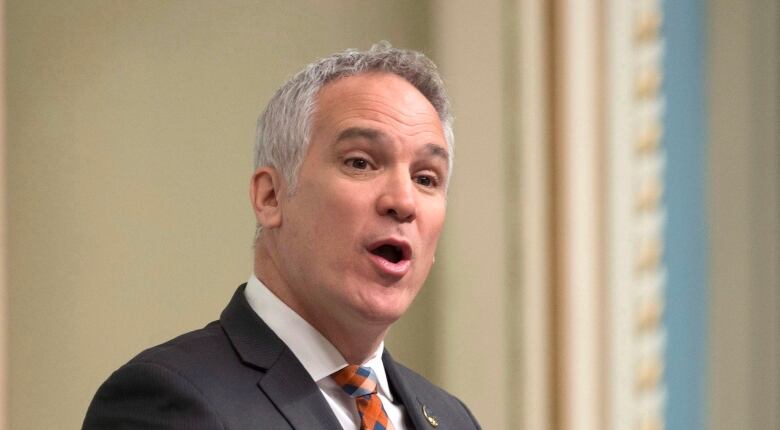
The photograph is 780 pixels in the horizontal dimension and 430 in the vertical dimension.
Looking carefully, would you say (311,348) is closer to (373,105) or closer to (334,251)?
(334,251)

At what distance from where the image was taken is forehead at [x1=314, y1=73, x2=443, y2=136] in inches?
84.2

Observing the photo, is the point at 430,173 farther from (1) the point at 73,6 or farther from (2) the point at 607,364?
(2) the point at 607,364

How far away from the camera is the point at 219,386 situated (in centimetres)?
188

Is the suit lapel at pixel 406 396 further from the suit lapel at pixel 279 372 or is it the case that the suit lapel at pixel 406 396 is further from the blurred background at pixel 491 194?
the blurred background at pixel 491 194

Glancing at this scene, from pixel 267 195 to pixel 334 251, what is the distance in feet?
0.64

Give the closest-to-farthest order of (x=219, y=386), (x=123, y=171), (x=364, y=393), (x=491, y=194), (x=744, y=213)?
1. (x=219, y=386)
2. (x=364, y=393)
3. (x=123, y=171)
4. (x=491, y=194)
5. (x=744, y=213)

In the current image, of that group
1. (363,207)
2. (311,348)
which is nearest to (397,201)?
(363,207)

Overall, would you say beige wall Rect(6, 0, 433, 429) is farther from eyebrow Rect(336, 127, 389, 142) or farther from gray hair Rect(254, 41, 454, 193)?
eyebrow Rect(336, 127, 389, 142)

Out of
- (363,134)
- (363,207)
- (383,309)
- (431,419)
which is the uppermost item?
(363,134)

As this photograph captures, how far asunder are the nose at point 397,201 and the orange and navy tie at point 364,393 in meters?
0.26

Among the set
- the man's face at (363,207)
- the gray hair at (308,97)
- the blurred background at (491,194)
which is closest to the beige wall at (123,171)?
the blurred background at (491,194)

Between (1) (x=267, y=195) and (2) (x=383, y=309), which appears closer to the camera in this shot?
(2) (x=383, y=309)

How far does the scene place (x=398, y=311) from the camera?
6.78 ft

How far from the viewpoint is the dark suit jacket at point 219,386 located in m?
1.81
